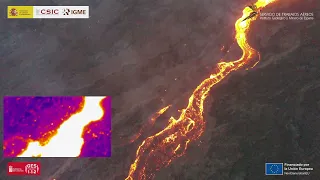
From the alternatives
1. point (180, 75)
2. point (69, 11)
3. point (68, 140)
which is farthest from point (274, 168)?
point (69, 11)

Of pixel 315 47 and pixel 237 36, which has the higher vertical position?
pixel 237 36

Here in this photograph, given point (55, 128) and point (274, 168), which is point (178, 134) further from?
point (55, 128)

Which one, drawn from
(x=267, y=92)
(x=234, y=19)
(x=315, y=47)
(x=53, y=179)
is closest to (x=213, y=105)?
(x=267, y=92)

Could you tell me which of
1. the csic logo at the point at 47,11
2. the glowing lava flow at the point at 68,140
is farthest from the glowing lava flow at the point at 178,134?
the csic logo at the point at 47,11

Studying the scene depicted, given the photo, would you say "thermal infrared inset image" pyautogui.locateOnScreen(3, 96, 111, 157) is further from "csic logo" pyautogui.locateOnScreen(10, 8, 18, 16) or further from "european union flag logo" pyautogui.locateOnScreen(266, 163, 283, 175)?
"european union flag logo" pyautogui.locateOnScreen(266, 163, 283, 175)

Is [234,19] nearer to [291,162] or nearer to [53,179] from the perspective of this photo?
[291,162]
